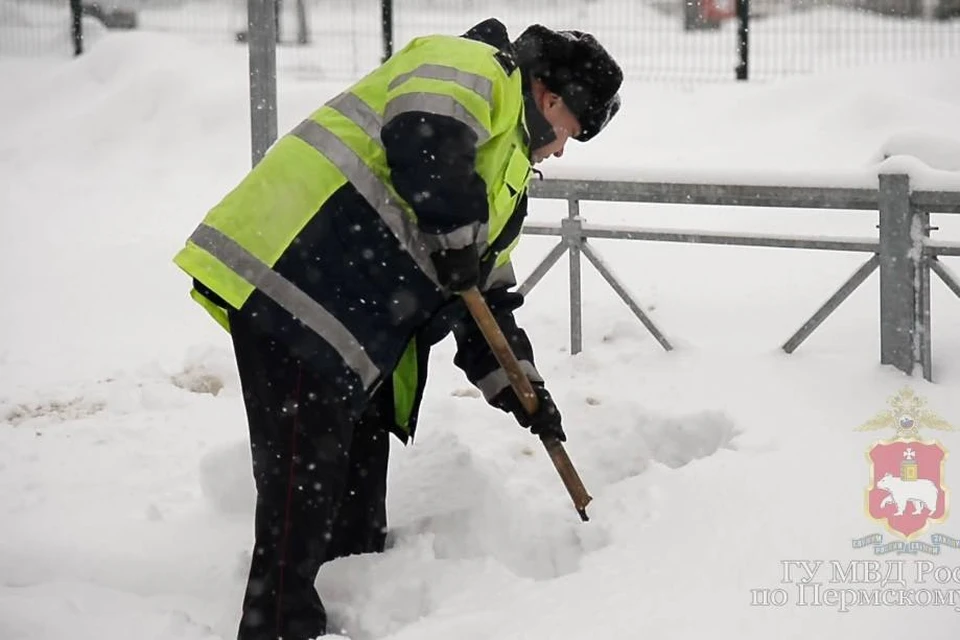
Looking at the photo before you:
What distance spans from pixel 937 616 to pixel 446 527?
1.49 meters

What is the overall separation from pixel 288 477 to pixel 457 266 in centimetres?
69

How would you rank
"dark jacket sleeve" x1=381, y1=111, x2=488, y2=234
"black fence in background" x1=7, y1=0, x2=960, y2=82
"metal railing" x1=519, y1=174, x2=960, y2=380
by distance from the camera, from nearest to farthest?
"dark jacket sleeve" x1=381, y1=111, x2=488, y2=234, "metal railing" x1=519, y1=174, x2=960, y2=380, "black fence in background" x1=7, y1=0, x2=960, y2=82

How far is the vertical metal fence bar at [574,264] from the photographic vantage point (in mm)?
5973

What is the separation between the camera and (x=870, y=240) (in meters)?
5.33

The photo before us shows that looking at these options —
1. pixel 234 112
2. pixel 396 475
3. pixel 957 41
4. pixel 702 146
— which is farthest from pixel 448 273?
pixel 957 41

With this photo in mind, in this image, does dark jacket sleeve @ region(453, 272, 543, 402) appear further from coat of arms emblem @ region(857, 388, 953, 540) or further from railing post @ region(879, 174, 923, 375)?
railing post @ region(879, 174, 923, 375)

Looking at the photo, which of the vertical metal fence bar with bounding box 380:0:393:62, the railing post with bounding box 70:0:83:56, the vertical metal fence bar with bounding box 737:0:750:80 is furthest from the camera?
the railing post with bounding box 70:0:83:56

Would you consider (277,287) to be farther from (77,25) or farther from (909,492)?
(77,25)

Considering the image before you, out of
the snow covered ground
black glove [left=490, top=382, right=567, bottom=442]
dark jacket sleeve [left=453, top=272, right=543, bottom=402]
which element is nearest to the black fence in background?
the snow covered ground

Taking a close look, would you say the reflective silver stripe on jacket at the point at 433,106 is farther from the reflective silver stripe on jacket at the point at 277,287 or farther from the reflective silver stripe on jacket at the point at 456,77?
the reflective silver stripe on jacket at the point at 277,287

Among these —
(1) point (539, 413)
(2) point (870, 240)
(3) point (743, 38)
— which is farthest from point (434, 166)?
(3) point (743, 38)

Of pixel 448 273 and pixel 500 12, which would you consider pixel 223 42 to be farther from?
pixel 448 273

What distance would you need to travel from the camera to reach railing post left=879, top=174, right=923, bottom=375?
5.09m

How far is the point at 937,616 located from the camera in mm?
3055
